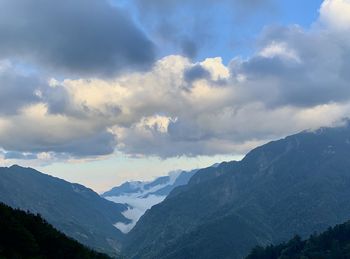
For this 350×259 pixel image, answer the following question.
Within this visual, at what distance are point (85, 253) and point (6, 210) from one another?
29.9m

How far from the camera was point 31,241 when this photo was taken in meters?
155

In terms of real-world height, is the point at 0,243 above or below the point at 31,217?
below

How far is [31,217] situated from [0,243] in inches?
1612

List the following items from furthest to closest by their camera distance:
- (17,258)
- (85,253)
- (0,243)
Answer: (85,253) → (0,243) → (17,258)

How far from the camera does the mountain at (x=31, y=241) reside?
488 feet

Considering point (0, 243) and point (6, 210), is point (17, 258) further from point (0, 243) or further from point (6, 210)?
point (6, 210)

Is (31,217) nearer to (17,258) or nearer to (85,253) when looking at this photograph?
(85,253)

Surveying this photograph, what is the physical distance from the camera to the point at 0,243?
148 m

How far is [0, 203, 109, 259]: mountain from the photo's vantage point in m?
149

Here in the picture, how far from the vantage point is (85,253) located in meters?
186

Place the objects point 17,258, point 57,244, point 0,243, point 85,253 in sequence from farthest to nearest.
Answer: point 85,253
point 57,244
point 0,243
point 17,258

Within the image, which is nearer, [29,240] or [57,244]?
[29,240]

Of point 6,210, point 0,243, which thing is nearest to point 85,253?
point 6,210

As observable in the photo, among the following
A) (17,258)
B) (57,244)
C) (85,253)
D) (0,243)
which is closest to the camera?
(17,258)
